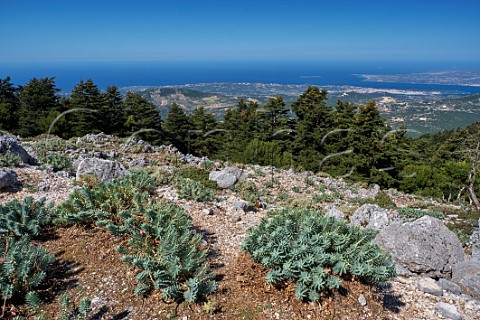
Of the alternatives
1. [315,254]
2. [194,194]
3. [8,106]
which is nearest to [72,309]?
[315,254]

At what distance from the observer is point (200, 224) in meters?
6.43

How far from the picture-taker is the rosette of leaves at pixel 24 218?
4965 millimetres

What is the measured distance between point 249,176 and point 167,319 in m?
11.3

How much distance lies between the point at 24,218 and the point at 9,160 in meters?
6.40

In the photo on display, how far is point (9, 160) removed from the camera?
10062 mm

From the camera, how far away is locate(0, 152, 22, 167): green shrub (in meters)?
9.93

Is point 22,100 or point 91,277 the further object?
point 22,100

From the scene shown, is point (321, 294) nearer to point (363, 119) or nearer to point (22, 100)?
point (363, 119)

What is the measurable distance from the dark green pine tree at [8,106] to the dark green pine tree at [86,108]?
281 inches

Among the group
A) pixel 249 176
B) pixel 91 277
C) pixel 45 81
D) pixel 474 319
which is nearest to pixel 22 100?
pixel 45 81

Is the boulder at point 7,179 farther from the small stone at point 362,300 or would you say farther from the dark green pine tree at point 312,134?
the dark green pine tree at point 312,134

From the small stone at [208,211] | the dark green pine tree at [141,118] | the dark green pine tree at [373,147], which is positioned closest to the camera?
the small stone at [208,211]

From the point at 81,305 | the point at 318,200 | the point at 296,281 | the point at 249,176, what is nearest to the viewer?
the point at 81,305

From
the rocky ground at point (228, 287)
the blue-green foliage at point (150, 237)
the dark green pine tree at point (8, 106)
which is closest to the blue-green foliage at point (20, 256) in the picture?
the rocky ground at point (228, 287)
